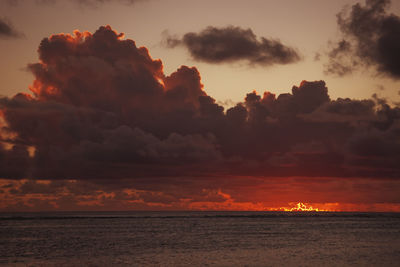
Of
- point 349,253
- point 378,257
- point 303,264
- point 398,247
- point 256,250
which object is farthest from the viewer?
point 398,247

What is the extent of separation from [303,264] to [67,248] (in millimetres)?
39702

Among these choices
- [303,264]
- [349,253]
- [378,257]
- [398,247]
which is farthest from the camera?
[398,247]

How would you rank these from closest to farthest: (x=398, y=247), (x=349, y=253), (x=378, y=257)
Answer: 1. (x=378, y=257)
2. (x=349, y=253)
3. (x=398, y=247)

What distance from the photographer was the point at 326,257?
62.1m

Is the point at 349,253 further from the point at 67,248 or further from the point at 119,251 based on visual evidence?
the point at 67,248

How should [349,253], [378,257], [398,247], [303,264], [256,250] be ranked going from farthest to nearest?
[398,247] < [256,250] < [349,253] < [378,257] < [303,264]

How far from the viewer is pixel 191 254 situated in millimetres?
65938

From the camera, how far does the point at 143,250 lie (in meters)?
72.6

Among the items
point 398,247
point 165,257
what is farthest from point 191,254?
point 398,247

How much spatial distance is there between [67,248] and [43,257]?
14.1 m

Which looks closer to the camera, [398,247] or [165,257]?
[165,257]

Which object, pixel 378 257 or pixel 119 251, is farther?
pixel 119 251

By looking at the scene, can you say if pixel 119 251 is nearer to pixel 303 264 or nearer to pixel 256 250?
pixel 256 250

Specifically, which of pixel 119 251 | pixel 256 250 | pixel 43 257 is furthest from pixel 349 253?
pixel 43 257
